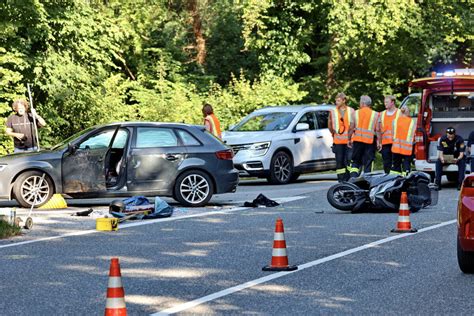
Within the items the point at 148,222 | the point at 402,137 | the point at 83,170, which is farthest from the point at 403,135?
the point at 148,222

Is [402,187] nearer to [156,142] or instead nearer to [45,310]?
[156,142]

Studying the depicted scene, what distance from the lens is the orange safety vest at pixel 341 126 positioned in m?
22.2

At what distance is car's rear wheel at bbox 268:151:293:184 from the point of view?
83.7 ft

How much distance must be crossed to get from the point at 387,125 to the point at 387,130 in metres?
0.10

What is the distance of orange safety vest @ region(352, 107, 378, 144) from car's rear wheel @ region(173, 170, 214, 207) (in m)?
3.73

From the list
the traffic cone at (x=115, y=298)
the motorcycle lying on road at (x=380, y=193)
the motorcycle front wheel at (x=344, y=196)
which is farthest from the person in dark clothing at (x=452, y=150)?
the traffic cone at (x=115, y=298)

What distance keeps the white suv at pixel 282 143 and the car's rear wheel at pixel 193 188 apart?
6247mm

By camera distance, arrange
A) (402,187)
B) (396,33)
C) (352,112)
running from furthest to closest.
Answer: (396,33) < (352,112) < (402,187)

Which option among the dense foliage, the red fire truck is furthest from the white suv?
the dense foliage

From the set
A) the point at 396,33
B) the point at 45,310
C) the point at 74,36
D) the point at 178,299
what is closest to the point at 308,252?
the point at 178,299

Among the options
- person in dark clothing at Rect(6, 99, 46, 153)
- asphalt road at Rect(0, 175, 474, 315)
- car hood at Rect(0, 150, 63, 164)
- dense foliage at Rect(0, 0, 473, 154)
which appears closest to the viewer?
asphalt road at Rect(0, 175, 474, 315)

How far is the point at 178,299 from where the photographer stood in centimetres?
969

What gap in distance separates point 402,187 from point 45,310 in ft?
31.0

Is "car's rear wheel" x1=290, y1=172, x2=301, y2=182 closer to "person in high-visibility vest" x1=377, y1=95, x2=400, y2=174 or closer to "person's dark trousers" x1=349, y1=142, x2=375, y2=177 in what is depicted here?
"person in high-visibility vest" x1=377, y1=95, x2=400, y2=174
